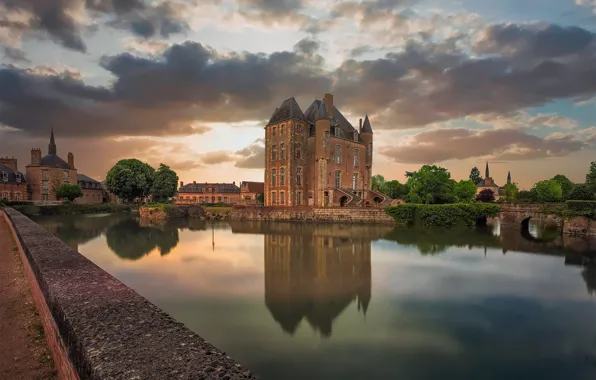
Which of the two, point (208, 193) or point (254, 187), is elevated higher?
point (254, 187)

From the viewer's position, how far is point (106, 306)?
3504 millimetres

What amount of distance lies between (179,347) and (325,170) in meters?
34.9

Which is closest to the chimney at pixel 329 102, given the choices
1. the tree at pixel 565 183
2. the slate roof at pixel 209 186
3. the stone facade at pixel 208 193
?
the stone facade at pixel 208 193

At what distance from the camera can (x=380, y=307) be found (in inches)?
327

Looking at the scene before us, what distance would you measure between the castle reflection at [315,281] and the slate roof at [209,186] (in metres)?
63.6

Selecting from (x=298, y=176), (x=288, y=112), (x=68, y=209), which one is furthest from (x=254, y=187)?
(x=288, y=112)

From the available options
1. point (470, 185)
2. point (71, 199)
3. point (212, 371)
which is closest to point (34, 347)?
point (212, 371)

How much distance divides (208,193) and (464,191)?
56586 mm

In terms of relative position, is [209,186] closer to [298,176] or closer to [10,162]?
[10,162]

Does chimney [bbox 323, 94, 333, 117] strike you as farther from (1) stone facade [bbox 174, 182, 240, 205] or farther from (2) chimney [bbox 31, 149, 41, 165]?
(2) chimney [bbox 31, 149, 41, 165]

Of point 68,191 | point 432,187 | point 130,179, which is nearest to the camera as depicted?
point 432,187

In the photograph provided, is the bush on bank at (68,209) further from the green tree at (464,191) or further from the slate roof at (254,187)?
the green tree at (464,191)

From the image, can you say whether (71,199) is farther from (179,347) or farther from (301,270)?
(179,347)

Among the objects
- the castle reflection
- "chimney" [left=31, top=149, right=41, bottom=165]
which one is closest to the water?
the castle reflection
